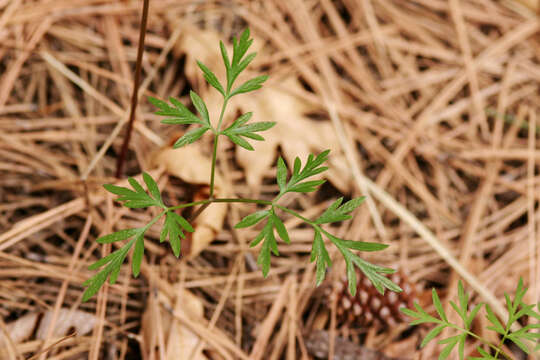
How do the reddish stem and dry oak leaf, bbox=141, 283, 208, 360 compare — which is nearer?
the reddish stem

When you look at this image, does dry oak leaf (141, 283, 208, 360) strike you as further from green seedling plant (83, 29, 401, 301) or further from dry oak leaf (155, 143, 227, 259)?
green seedling plant (83, 29, 401, 301)

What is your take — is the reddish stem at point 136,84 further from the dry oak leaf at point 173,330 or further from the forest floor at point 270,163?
the dry oak leaf at point 173,330

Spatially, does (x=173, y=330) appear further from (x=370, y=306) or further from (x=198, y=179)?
(x=370, y=306)

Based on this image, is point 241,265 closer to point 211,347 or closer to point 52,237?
point 211,347

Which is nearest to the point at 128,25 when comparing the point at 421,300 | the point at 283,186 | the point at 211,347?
the point at 283,186

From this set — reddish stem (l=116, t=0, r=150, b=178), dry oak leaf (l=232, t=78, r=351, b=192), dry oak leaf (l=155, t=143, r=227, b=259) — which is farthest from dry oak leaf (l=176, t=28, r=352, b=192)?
reddish stem (l=116, t=0, r=150, b=178)

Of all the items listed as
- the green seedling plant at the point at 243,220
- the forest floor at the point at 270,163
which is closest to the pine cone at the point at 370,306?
the forest floor at the point at 270,163
